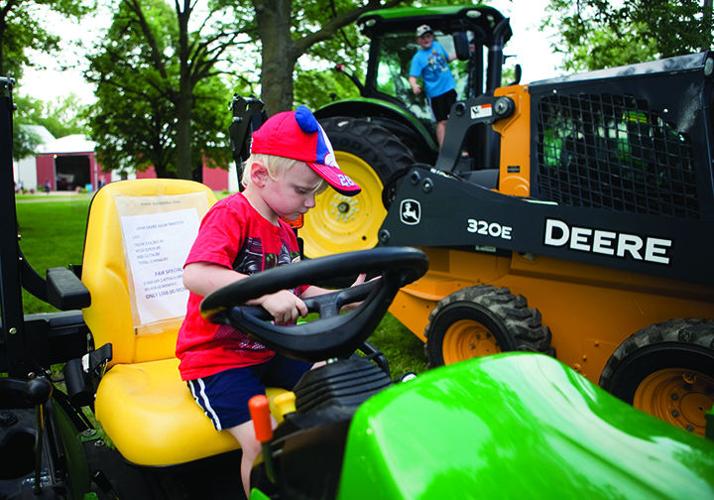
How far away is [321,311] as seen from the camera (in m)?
1.31

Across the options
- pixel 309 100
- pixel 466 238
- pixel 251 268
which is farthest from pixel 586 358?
pixel 309 100

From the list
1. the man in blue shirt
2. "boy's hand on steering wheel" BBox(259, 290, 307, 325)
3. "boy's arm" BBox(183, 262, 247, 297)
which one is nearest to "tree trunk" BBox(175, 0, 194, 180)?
the man in blue shirt

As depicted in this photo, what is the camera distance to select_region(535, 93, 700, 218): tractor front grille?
277 cm

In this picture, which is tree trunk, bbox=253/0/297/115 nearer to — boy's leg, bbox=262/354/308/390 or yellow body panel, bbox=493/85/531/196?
yellow body panel, bbox=493/85/531/196

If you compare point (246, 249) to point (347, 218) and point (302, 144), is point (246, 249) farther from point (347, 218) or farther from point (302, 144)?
point (347, 218)

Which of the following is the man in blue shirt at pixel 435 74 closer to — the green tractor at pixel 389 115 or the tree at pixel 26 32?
the green tractor at pixel 389 115

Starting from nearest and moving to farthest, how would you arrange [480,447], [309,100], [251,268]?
[480,447] → [251,268] → [309,100]

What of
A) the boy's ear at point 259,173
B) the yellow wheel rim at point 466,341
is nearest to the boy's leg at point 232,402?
the boy's ear at point 259,173

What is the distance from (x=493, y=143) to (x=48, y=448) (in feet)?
13.5

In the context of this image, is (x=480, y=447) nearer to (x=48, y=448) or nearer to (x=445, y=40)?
(x=48, y=448)

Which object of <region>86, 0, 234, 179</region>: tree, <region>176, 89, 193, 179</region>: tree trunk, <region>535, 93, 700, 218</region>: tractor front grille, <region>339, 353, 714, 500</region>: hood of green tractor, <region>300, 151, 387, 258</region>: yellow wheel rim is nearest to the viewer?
<region>339, 353, 714, 500</region>: hood of green tractor

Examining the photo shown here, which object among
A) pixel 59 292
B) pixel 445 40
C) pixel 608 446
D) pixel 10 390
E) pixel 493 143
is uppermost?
pixel 445 40

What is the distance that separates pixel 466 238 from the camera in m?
3.29

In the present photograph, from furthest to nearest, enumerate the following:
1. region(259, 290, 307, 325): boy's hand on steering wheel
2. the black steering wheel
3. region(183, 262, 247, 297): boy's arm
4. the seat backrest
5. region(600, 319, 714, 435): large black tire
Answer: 1. region(600, 319, 714, 435): large black tire
2. the seat backrest
3. region(183, 262, 247, 297): boy's arm
4. region(259, 290, 307, 325): boy's hand on steering wheel
5. the black steering wheel
